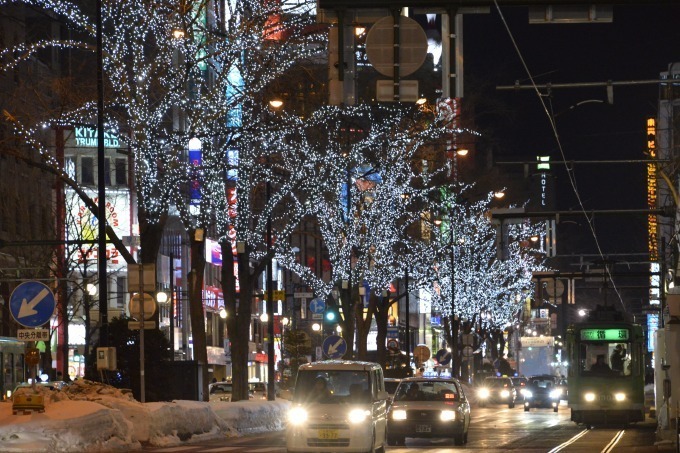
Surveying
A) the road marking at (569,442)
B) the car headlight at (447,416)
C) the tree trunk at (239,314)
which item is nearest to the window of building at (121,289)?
the tree trunk at (239,314)

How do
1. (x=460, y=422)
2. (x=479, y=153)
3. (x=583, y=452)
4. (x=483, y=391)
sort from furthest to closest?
1. (x=479, y=153)
2. (x=483, y=391)
3. (x=460, y=422)
4. (x=583, y=452)

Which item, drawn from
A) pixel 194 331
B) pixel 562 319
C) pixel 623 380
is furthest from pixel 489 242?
pixel 562 319

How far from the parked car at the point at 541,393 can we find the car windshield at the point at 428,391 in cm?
2995

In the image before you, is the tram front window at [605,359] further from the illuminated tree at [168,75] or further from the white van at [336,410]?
the white van at [336,410]

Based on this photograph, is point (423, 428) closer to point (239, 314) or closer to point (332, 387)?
point (332, 387)

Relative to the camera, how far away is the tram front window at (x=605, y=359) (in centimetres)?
4078

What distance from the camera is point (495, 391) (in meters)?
67.9

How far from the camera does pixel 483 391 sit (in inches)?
2677

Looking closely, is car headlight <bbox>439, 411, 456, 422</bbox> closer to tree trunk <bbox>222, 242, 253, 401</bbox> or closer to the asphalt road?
the asphalt road

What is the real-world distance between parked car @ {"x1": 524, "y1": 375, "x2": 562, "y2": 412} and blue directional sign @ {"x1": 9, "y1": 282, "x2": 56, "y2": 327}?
126ft

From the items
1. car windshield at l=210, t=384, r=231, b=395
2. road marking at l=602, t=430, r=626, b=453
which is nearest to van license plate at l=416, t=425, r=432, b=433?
road marking at l=602, t=430, r=626, b=453

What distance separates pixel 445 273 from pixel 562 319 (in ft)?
332

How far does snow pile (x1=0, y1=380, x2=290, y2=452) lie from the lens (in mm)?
23359

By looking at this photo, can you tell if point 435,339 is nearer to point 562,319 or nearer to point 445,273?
point 562,319
